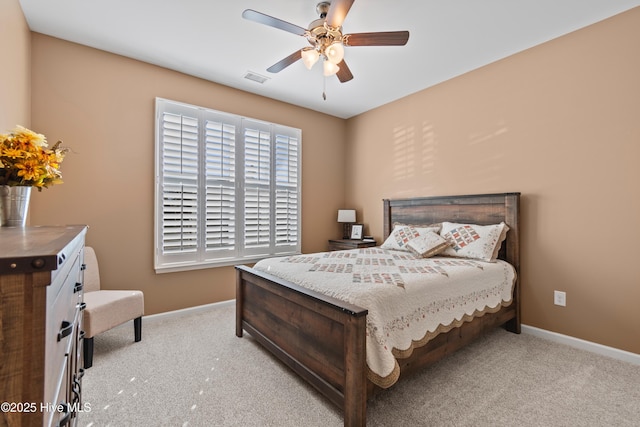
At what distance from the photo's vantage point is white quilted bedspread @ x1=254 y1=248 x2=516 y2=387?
5.70 feet

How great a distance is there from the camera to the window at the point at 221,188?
11.0ft

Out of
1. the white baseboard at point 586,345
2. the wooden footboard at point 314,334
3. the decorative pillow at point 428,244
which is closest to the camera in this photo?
the wooden footboard at point 314,334

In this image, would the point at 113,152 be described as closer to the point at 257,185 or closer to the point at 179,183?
the point at 179,183

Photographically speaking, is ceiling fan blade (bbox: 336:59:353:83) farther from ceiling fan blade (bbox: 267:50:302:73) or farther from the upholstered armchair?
the upholstered armchair

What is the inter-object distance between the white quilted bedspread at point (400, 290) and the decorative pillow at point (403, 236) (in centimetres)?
35

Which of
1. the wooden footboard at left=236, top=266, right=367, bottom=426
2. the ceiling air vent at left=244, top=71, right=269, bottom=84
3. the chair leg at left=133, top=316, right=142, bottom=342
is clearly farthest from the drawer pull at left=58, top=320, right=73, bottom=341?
the ceiling air vent at left=244, top=71, right=269, bottom=84

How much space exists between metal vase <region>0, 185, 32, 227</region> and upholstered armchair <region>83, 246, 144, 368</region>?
1.22 meters

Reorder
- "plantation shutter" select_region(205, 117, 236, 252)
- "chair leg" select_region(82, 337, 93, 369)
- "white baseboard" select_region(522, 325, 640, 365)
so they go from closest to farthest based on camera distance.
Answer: "chair leg" select_region(82, 337, 93, 369) → "white baseboard" select_region(522, 325, 640, 365) → "plantation shutter" select_region(205, 117, 236, 252)

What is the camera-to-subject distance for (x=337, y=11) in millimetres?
1971

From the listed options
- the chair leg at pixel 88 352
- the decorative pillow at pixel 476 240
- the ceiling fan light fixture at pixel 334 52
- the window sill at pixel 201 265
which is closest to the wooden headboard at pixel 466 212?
the decorative pillow at pixel 476 240

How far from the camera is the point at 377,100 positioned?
14.2 ft

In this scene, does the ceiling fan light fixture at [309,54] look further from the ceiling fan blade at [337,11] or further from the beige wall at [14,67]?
the beige wall at [14,67]

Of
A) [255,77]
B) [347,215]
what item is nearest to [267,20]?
[255,77]

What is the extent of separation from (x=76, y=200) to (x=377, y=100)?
378 centimetres
